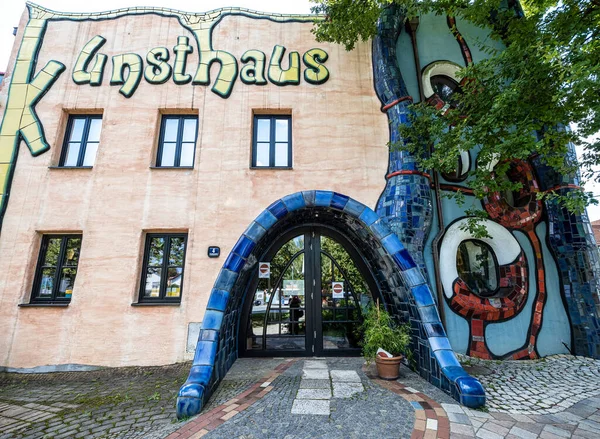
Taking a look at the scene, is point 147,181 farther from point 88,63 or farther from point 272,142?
point 88,63

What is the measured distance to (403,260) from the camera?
4543 millimetres

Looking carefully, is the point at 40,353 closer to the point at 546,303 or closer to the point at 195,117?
the point at 195,117

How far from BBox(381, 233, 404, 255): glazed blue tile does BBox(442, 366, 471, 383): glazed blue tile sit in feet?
5.98

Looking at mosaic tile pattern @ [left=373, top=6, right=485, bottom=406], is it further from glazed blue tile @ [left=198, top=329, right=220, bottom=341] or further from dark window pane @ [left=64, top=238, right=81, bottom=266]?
dark window pane @ [left=64, top=238, right=81, bottom=266]

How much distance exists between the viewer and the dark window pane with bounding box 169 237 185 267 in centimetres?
547

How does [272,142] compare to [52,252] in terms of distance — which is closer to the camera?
[52,252]

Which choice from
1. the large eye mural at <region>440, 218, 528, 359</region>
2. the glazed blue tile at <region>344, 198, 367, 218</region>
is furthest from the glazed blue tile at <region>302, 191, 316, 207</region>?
the large eye mural at <region>440, 218, 528, 359</region>

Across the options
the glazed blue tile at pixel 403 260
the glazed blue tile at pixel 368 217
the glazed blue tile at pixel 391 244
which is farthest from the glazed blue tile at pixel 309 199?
the glazed blue tile at pixel 403 260

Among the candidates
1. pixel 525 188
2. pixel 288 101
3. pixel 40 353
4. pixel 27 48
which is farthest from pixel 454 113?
pixel 27 48

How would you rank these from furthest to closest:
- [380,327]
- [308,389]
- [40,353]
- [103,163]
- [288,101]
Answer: [288,101]
[103,163]
[40,353]
[380,327]
[308,389]

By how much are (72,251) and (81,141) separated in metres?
2.54

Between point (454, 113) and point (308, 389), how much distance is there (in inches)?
216

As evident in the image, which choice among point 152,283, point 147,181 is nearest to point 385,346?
point 152,283

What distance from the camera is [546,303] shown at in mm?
5746
